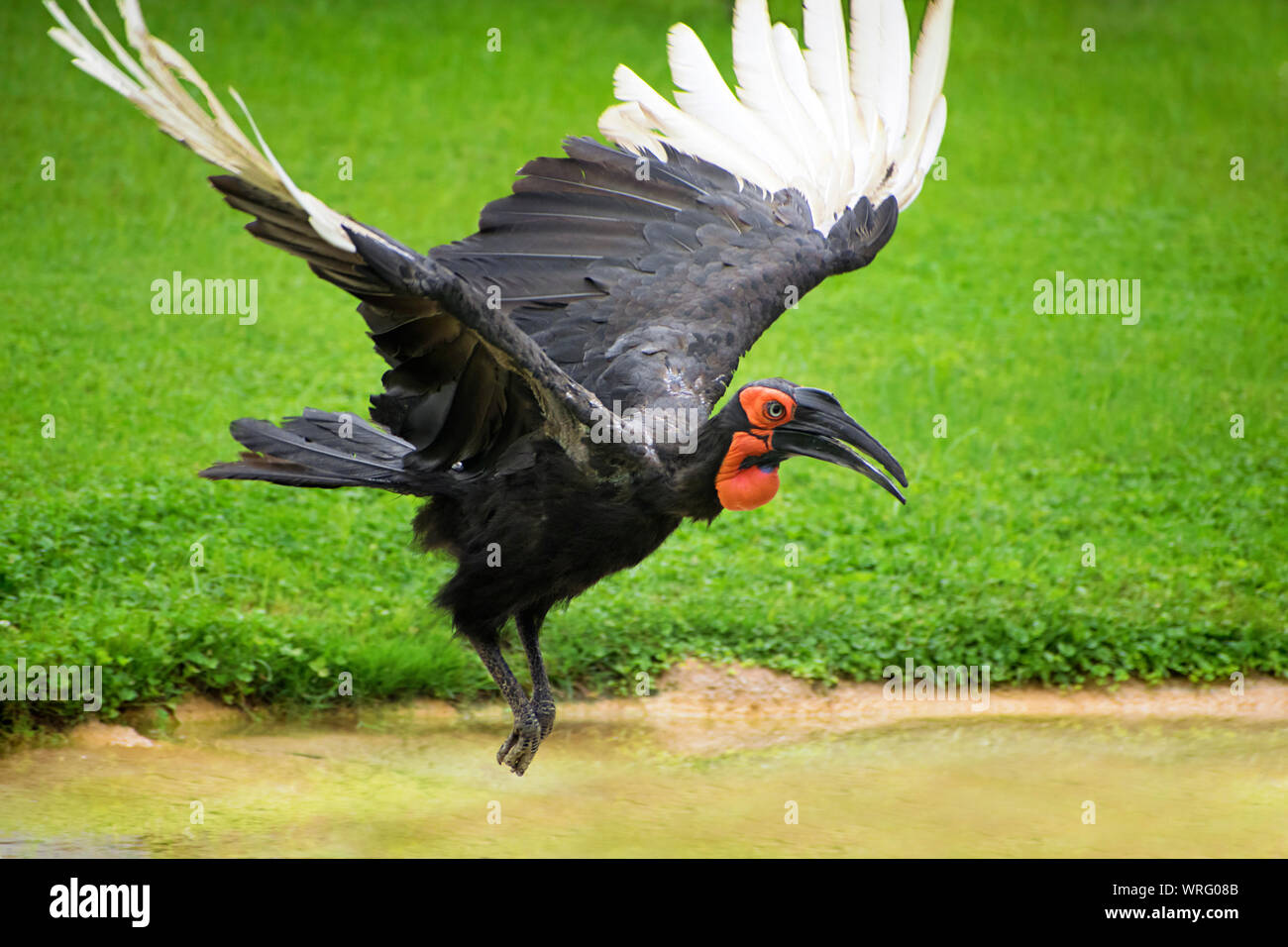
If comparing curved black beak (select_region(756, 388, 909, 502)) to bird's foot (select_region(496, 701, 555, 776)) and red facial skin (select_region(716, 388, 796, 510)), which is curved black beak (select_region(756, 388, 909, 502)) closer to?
red facial skin (select_region(716, 388, 796, 510))

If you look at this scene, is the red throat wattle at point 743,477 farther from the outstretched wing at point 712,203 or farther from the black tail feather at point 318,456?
the black tail feather at point 318,456

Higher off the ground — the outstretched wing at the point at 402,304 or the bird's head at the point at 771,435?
the outstretched wing at the point at 402,304

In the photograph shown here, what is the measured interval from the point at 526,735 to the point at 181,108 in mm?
2382

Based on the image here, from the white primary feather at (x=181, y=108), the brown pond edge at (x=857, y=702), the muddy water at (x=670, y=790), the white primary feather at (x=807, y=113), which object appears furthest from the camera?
the white primary feather at (x=807, y=113)

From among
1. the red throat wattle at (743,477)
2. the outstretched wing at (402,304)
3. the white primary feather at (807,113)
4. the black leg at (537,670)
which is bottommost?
A: the black leg at (537,670)

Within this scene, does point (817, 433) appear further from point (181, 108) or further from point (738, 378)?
point (738, 378)

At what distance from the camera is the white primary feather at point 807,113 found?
647cm

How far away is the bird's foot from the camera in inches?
207

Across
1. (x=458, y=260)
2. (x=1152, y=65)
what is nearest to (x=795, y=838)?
(x=458, y=260)

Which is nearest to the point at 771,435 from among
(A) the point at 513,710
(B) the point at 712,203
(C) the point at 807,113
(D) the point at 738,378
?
(A) the point at 513,710

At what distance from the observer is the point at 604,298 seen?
19.2 feet

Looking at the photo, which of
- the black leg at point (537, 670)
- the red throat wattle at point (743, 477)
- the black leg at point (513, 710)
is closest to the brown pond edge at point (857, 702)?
the black leg at point (537, 670)

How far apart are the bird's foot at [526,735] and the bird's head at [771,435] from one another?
1098 mm

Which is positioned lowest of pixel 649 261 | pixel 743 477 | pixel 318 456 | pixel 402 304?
pixel 743 477
